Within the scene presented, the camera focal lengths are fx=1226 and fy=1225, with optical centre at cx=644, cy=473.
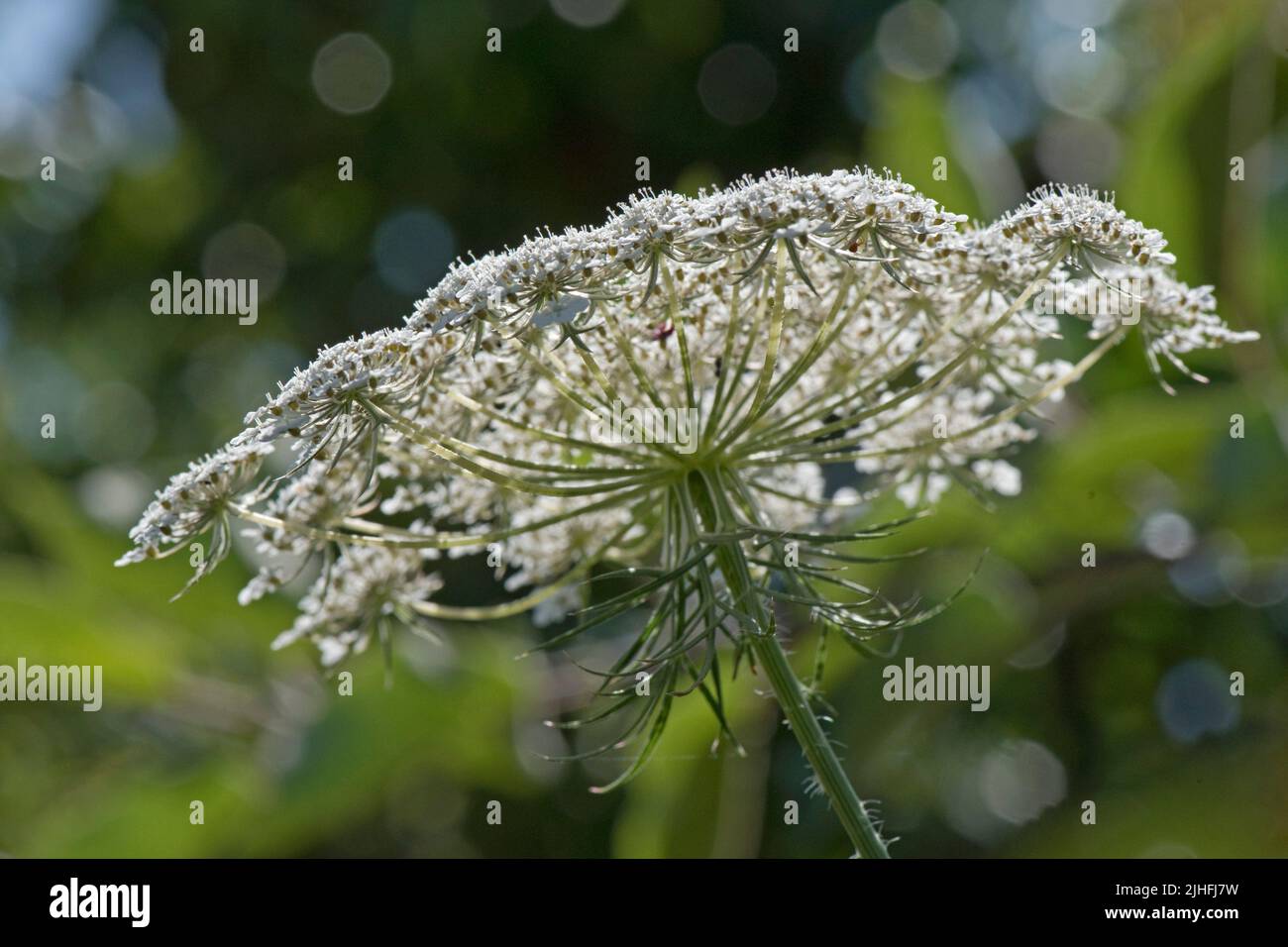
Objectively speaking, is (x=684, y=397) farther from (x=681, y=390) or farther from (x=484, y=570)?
(x=484, y=570)

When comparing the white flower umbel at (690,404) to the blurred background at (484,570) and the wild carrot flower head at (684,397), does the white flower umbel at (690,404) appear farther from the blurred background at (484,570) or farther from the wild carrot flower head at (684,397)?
the blurred background at (484,570)

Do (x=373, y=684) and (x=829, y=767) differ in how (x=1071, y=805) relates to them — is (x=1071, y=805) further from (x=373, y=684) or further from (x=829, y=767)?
(x=829, y=767)

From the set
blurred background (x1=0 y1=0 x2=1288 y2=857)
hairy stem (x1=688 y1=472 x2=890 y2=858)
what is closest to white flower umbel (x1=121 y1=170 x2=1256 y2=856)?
hairy stem (x1=688 y1=472 x2=890 y2=858)

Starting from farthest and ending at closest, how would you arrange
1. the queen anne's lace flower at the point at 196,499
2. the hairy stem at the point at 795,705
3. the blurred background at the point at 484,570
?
the blurred background at the point at 484,570 < the queen anne's lace flower at the point at 196,499 < the hairy stem at the point at 795,705

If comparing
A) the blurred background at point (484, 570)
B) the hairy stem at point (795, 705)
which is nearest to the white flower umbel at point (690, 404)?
the hairy stem at point (795, 705)

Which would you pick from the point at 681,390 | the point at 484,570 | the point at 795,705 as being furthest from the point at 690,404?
the point at 484,570
